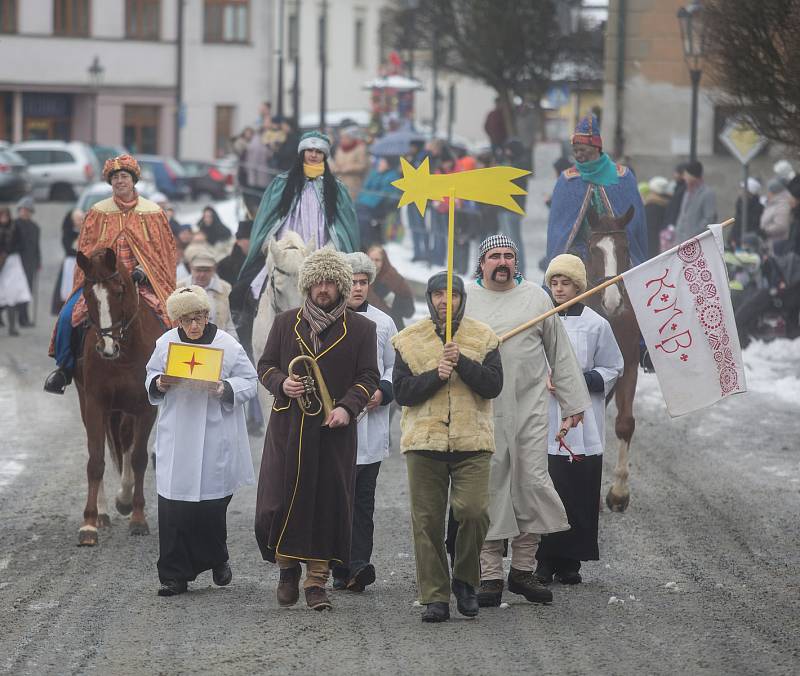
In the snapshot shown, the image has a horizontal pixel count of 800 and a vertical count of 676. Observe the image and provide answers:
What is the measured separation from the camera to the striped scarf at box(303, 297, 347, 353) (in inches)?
341

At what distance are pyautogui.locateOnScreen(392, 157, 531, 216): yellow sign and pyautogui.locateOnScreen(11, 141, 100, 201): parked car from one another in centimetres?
4056

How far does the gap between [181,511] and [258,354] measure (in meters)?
3.63

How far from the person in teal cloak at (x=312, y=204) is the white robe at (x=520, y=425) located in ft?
13.1

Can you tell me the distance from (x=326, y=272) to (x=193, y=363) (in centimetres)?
106

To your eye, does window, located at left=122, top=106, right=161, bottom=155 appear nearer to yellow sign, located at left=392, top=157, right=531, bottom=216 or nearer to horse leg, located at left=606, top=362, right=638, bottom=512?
horse leg, located at left=606, top=362, right=638, bottom=512

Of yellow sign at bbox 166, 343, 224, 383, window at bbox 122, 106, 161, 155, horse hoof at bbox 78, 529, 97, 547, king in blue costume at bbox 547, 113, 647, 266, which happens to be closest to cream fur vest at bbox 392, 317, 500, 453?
yellow sign at bbox 166, 343, 224, 383

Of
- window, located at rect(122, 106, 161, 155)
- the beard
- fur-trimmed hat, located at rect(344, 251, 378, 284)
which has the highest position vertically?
window, located at rect(122, 106, 161, 155)

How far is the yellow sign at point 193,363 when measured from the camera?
362 inches

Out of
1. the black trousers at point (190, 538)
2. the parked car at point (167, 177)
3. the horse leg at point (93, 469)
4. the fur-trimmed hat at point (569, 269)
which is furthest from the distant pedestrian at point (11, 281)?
the parked car at point (167, 177)

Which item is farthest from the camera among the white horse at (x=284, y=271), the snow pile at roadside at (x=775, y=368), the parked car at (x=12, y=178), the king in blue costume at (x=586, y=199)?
the parked car at (x=12, y=178)

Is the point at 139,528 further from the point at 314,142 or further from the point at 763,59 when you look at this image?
the point at 763,59

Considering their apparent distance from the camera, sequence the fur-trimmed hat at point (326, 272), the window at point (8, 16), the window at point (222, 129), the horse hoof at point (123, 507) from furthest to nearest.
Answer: the window at point (222, 129) → the window at point (8, 16) → the horse hoof at point (123, 507) → the fur-trimmed hat at point (326, 272)

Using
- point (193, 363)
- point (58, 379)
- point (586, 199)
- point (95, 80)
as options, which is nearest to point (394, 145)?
point (586, 199)

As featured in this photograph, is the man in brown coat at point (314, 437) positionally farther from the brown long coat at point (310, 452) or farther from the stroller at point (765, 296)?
the stroller at point (765, 296)
